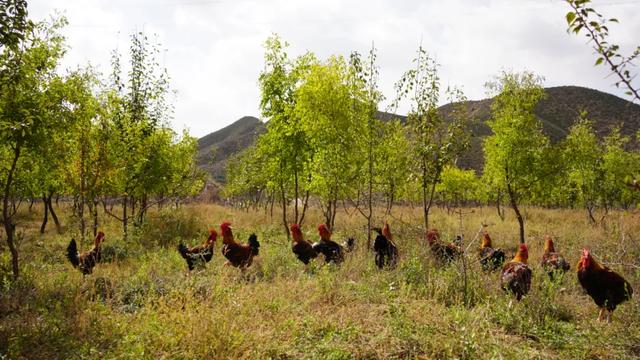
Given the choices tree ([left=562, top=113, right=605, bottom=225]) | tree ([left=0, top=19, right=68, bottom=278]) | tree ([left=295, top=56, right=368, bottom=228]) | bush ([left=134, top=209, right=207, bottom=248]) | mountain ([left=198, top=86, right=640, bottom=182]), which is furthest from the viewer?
mountain ([left=198, top=86, right=640, bottom=182])

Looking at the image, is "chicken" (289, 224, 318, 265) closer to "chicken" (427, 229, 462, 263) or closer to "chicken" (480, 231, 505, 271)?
"chicken" (427, 229, 462, 263)

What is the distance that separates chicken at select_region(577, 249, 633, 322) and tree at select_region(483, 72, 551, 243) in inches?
346

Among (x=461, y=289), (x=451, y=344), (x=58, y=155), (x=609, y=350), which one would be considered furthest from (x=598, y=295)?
(x=58, y=155)

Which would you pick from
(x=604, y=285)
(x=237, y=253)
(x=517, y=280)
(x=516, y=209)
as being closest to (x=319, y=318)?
(x=517, y=280)

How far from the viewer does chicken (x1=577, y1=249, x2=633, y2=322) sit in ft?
20.6

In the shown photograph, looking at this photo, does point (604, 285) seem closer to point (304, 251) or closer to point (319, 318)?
point (319, 318)

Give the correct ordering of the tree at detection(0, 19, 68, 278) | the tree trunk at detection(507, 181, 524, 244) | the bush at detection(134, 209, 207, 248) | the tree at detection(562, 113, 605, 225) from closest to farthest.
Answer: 1. the tree at detection(0, 19, 68, 278)
2. the bush at detection(134, 209, 207, 248)
3. the tree trunk at detection(507, 181, 524, 244)
4. the tree at detection(562, 113, 605, 225)

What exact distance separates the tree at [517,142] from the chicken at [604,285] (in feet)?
28.8

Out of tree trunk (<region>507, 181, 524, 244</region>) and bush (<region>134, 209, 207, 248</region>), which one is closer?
bush (<region>134, 209, 207, 248</region>)

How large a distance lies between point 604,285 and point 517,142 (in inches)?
368

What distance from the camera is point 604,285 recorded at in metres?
6.39

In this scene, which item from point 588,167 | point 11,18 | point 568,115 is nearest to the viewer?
point 11,18

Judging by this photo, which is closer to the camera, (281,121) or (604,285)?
(604,285)

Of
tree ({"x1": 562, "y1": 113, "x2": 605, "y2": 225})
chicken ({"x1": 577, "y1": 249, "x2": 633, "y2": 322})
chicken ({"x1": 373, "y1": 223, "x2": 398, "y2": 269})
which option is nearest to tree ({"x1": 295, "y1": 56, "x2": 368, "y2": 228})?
chicken ({"x1": 373, "y1": 223, "x2": 398, "y2": 269})
